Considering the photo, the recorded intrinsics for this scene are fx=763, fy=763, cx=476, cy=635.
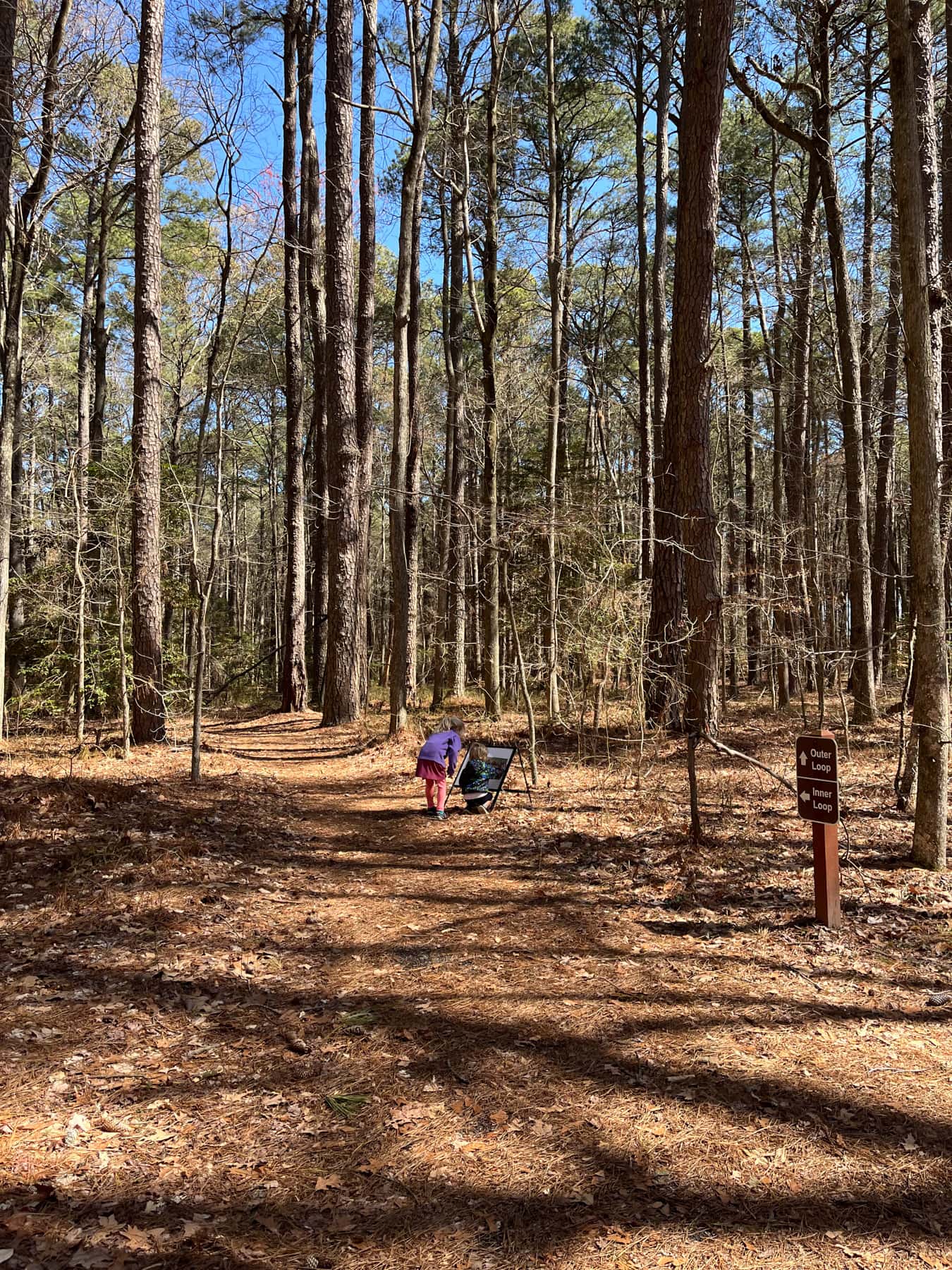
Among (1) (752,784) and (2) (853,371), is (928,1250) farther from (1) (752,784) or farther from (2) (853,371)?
(2) (853,371)

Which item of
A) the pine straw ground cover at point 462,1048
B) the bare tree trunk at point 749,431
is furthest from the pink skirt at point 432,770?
the bare tree trunk at point 749,431

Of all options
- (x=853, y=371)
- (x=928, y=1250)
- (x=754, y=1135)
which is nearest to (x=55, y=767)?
(x=754, y=1135)

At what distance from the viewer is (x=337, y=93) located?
1120cm

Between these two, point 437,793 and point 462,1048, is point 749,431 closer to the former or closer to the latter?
point 437,793

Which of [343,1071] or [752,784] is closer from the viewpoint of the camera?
[343,1071]

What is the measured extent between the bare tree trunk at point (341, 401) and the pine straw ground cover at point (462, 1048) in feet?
20.6

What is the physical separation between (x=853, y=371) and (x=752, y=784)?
6.99 m

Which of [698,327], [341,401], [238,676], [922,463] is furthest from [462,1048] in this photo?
[341,401]

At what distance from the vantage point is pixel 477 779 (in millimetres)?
7754

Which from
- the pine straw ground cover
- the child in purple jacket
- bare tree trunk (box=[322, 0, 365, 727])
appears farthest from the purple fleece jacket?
bare tree trunk (box=[322, 0, 365, 727])

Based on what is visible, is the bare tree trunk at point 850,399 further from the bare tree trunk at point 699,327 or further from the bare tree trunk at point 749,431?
the bare tree trunk at point 749,431

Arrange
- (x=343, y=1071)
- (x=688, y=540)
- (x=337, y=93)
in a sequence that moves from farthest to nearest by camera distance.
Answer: (x=337, y=93) < (x=688, y=540) < (x=343, y=1071)

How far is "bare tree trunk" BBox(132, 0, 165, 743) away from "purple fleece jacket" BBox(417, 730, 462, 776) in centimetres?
476

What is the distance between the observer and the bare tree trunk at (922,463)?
545 cm
